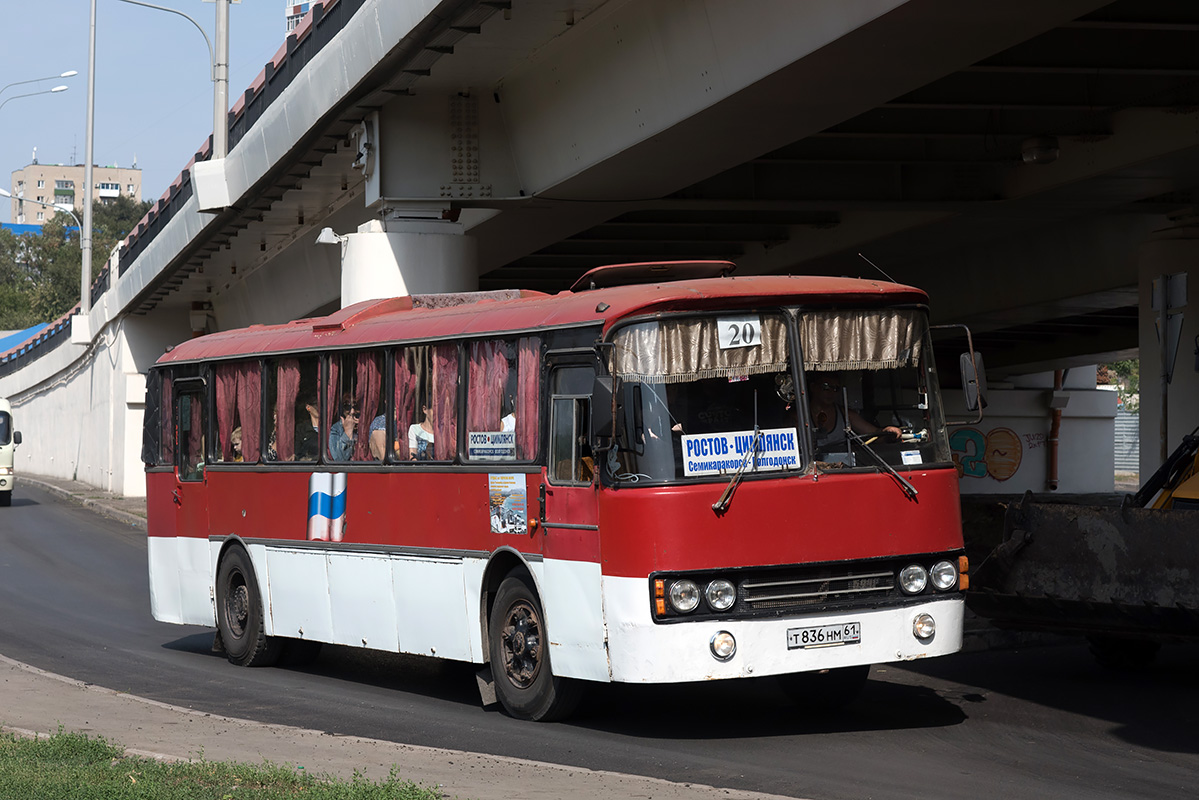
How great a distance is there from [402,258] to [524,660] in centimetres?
826

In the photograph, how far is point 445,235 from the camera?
18438 millimetres

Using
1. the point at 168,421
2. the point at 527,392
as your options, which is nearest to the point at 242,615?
the point at 168,421

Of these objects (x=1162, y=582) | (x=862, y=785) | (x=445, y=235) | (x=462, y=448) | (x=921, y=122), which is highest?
(x=921, y=122)

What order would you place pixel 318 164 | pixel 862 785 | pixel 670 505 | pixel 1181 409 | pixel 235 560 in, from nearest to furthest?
1. pixel 862 785
2. pixel 670 505
3. pixel 235 560
4. pixel 318 164
5. pixel 1181 409

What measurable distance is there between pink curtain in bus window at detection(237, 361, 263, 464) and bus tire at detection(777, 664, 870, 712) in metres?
5.52

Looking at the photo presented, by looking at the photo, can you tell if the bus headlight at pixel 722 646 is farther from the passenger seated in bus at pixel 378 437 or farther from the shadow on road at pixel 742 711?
the passenger seated in bus at pixel 378 437

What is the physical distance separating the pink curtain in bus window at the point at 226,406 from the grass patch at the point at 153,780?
632 centimetres

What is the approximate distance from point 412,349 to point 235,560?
365 cm

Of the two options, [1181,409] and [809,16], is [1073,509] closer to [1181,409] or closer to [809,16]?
[809,16]

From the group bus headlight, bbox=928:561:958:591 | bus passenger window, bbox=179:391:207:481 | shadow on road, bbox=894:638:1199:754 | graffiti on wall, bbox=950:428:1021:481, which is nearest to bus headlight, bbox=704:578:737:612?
bus headlight, bbox=928:561:958:591

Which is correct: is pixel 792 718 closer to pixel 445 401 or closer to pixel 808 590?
pixel 808 590

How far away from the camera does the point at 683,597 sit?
9516 mm

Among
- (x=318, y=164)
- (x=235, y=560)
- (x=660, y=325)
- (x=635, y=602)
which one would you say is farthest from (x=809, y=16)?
(x=318, y=164)

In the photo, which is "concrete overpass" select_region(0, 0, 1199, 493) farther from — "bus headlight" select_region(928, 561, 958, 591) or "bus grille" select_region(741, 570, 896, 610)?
"bus grille" select_region(741, 570, 896, 610)
